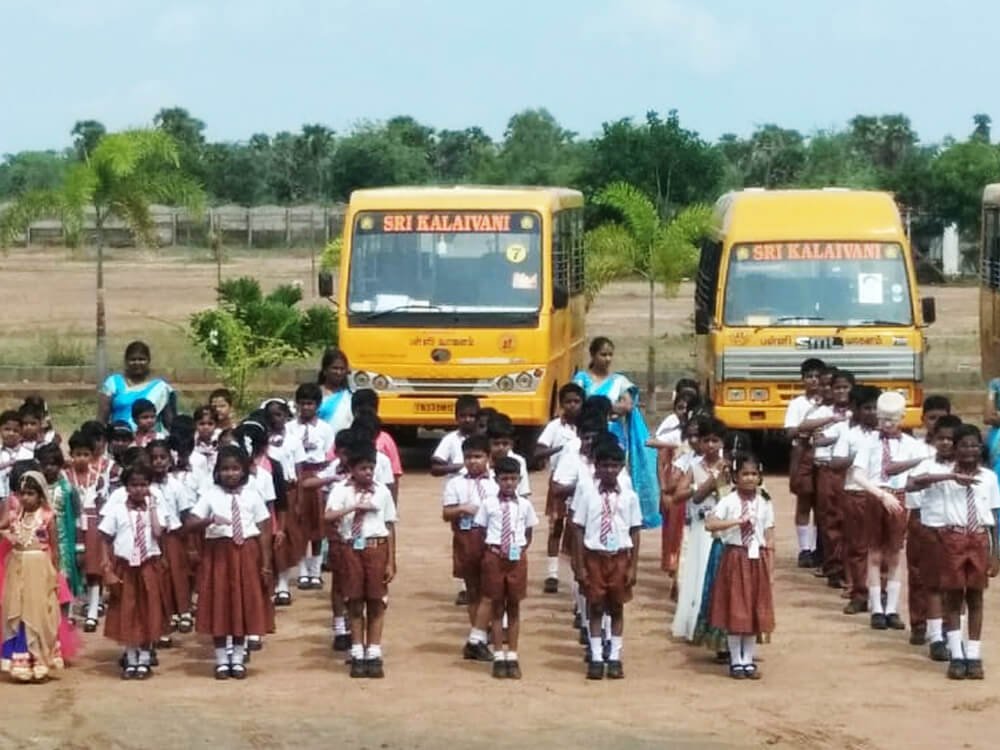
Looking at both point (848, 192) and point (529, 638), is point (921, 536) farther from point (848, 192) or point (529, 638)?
point (848, 192)

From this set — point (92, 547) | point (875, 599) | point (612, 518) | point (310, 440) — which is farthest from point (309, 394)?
point (875, 599)

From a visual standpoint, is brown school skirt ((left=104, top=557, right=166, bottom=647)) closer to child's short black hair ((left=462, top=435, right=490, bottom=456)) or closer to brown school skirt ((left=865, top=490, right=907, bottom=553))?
child's short black hair ((left=462, top=435, right=490, bottom=456))

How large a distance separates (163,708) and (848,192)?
11547 mm

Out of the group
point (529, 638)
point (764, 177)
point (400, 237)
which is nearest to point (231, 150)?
point (764, 177)

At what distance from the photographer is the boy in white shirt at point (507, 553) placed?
11.2 metres

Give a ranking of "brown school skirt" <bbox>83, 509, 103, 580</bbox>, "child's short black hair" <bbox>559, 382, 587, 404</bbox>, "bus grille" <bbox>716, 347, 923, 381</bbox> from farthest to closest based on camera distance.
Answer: "bus grille" <bbox>716, 347, 923, 381</bbox>, "child's short black hair" <bbox>559, 382, 587, 404</bbox>, "brown school skirt" <bbox>83, 509, 103, 580</bbox>

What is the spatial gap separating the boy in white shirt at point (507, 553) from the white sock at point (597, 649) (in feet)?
1.33

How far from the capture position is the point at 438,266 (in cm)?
1973

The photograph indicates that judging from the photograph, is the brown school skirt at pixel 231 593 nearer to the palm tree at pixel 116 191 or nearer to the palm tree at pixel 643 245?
the palm tree at pixel 116 191

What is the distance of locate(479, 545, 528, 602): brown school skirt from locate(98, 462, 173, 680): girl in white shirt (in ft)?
5.69

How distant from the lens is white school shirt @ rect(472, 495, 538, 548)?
1118 centimetres

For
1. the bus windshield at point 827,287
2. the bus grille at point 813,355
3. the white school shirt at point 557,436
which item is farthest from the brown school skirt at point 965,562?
the bus windshield at point 827,287

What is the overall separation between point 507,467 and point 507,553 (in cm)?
45

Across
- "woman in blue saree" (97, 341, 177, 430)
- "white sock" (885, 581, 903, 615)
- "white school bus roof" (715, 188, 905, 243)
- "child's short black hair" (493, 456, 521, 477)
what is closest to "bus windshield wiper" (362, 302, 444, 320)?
"white school bus roof" (715, 188, 905, 243)
